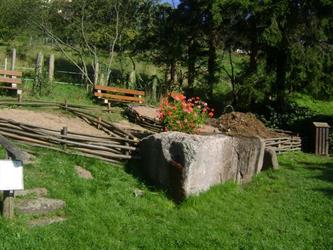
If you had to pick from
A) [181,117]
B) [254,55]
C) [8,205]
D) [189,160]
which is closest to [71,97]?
[254,55]

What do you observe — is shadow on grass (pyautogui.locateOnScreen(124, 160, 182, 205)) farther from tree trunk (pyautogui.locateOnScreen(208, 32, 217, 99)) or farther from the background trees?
tree trunk (pyautogui.locateOnScreen(208, 32, 217, 99))

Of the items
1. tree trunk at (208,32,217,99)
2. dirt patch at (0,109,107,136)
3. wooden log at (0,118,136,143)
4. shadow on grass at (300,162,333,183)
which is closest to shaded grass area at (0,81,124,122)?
dirt patch at (0,109,107,136)

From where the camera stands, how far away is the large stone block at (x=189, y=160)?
26.0 ft

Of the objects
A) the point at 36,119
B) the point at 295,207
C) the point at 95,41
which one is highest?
the point at 95,41

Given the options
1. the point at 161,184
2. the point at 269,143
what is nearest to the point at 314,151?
the point at 269,143

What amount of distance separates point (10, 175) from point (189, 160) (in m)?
2.95

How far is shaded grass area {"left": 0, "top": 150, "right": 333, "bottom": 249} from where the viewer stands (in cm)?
602

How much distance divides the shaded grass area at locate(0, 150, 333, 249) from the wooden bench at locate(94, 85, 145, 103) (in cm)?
895

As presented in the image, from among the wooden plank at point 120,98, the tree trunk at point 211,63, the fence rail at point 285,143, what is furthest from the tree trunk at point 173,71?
the fence rail at point 285,143

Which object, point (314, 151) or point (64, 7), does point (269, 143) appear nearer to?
point (314, 151)

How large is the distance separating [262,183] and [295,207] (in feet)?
5.05

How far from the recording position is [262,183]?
33.1 feet

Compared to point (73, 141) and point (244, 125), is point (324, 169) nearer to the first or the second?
point (244, 125)

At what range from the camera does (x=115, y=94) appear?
18.2 meters
